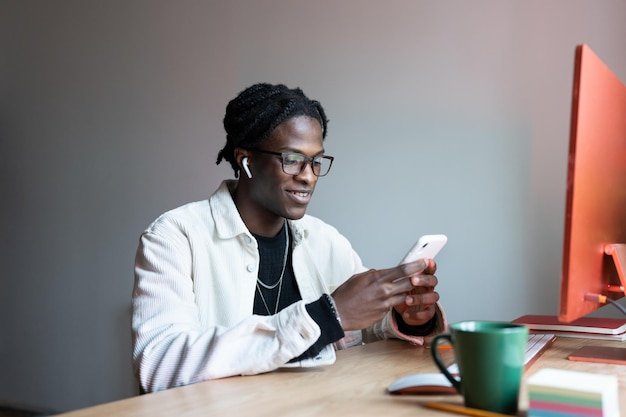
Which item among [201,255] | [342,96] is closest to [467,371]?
[201,255]

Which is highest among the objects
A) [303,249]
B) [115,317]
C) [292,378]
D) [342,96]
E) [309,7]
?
[309,7]

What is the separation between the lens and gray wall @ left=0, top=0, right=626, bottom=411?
184 cm

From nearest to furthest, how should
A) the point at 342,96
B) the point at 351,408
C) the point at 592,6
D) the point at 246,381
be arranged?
the point at 351,408 → the point at 246,381 → the point at 592,6 → the point at 342,96

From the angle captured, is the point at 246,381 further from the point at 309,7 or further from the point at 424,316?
the point at 309,7

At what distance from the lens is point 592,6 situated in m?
1.76

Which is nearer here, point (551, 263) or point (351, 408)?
point (351, 408)

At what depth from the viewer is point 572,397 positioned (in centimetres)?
70

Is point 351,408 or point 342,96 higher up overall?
point 342,96

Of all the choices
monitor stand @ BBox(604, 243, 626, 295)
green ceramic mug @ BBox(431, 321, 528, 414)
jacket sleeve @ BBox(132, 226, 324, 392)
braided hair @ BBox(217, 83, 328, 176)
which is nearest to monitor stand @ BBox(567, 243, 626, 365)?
monitor stand @ BBox(604, 243, 626, 295)

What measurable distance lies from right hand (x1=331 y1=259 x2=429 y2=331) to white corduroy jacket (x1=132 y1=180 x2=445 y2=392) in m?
0.07

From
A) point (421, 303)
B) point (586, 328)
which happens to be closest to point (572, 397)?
point (421, 303)

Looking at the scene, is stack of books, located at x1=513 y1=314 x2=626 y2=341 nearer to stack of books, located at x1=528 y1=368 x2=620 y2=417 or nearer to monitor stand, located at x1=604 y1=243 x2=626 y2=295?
monitor stand, located at x1=604 y1=243 x2=626 y2=295

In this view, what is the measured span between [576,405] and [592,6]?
1.37m

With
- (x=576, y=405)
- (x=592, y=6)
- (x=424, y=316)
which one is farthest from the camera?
(x=592, y=6)
